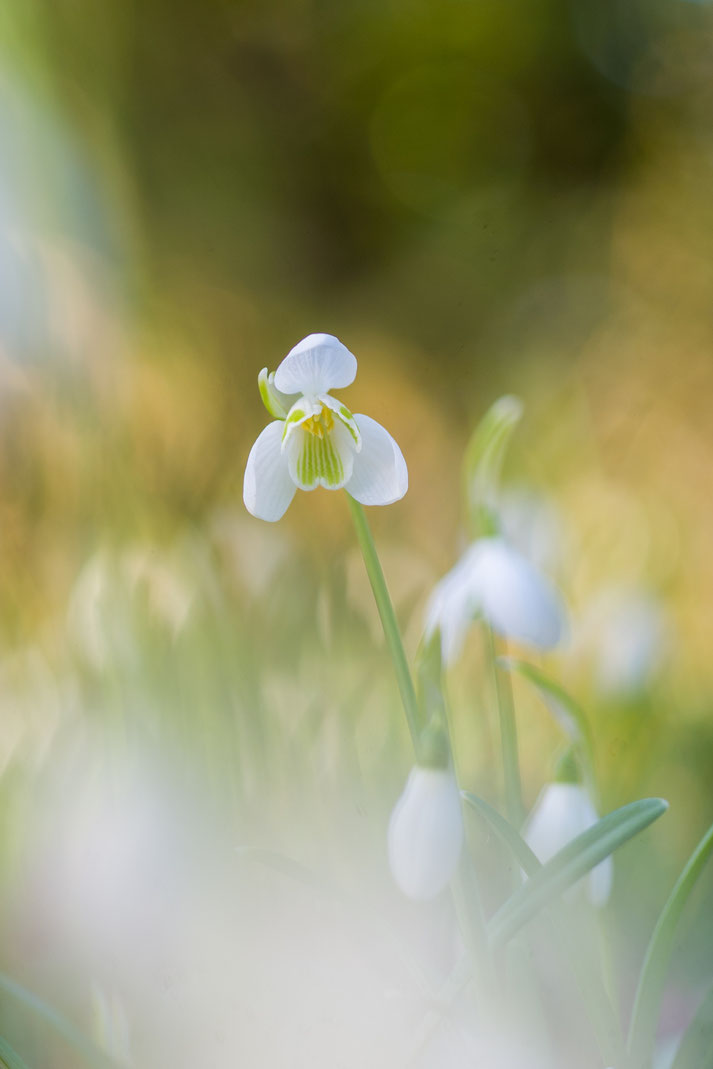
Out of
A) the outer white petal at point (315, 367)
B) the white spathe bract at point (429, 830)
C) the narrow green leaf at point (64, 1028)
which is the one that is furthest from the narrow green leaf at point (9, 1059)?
the outer white petal at point (315, 367)

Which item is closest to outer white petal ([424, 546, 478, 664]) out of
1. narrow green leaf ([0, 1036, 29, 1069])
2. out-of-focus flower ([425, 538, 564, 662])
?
out-of-focus flower ([425, 538, 564, 662])

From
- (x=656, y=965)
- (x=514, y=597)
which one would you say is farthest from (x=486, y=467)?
(x=656, y=965)

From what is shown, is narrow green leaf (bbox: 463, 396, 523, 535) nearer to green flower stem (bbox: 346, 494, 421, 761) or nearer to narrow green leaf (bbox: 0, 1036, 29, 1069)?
green flower stem (bbox: 346, 494, 421, 761)

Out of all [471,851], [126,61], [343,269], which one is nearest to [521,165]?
[343,269]

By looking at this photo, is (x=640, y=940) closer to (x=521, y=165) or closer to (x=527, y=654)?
(x=527, y=654)

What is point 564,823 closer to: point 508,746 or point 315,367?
point 508,746

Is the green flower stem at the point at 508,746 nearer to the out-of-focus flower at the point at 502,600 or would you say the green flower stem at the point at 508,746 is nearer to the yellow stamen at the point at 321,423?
the out-of-focus flower at the point at 502,600
